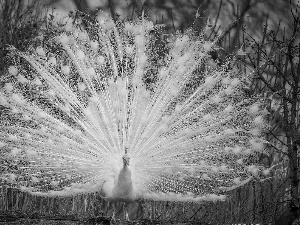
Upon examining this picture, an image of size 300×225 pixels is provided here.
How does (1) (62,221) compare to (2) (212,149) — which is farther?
(2) (212,149)

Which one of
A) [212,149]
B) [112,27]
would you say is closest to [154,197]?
[212,149]

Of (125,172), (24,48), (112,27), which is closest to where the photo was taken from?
(125,172)

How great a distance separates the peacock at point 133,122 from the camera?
6625 millimetres

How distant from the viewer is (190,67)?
22.8 feet

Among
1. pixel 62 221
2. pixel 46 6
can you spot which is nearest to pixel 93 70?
pixel 62 221

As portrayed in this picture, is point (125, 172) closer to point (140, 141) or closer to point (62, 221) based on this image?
point (140, 141)

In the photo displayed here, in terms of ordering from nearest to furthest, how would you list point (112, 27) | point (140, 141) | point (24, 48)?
point (140, 141)
point (112, 27)
point (24, 48)

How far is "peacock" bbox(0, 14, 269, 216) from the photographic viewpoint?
6625 mm

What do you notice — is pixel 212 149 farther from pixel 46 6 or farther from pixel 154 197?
pixel 46 6

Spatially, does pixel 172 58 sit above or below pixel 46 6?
below

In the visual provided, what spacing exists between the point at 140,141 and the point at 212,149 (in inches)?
34.1

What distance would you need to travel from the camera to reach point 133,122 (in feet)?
22.0

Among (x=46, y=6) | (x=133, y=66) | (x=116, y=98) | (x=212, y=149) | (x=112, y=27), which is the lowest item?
(x=212, y=149)

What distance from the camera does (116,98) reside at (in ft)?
21.9
